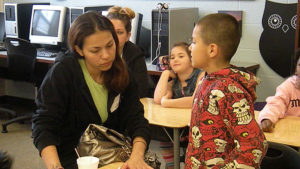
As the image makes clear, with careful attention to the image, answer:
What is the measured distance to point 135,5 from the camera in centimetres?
438

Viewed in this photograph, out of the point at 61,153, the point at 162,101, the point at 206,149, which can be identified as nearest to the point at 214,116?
the point at 206,149

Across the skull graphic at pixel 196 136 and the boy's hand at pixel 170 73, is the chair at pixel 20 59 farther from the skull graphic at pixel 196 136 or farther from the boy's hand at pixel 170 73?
the skull graphic at pixel 196 136

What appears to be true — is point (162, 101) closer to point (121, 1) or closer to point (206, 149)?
A: point (206, 149)

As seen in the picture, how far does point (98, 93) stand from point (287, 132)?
1043 millimetres

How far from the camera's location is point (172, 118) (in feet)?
8.10

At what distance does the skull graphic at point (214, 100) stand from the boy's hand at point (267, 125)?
0.82 metres

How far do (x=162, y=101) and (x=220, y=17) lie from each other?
1.31 meters

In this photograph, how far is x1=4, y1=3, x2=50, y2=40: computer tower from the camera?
15.5 ft

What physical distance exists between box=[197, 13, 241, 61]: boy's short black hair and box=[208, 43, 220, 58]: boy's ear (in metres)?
0.01

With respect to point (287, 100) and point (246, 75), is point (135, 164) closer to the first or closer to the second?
point (246, 75)

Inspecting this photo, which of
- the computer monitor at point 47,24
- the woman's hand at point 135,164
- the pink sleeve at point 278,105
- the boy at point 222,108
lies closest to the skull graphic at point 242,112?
the boy at point 222,108

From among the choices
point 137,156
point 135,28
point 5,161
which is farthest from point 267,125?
point 135,28

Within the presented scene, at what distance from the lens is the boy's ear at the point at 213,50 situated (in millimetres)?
1488

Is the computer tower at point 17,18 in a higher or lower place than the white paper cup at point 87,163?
higher
